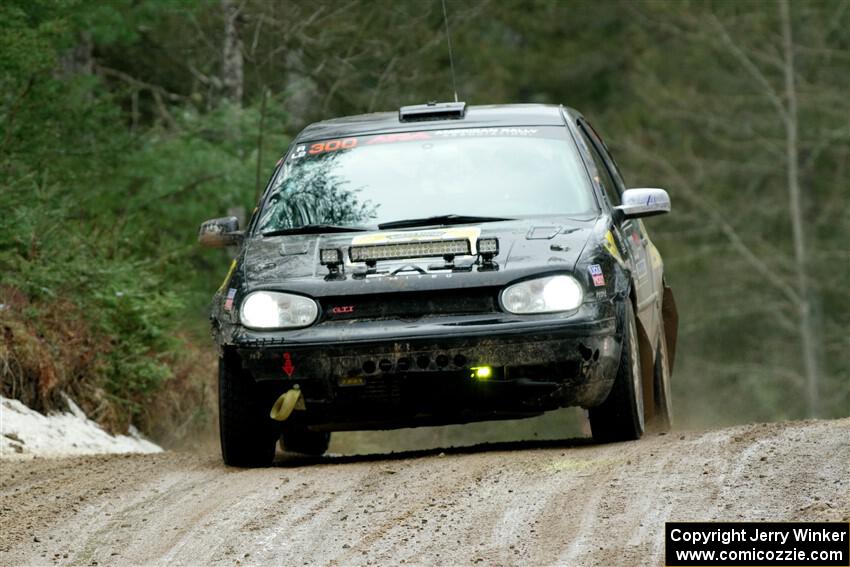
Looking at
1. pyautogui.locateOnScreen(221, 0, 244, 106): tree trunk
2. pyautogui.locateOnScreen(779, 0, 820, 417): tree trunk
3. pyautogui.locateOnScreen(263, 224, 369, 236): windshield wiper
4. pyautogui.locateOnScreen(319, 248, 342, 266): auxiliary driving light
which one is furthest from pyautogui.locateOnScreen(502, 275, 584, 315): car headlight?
pyautogui.locateOnScreen(779, 0, 820, 417): tree trunk

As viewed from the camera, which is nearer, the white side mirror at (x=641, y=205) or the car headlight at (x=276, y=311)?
the car headlight at (x=276, y=311)

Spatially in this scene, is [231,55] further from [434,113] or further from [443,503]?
[443,503]

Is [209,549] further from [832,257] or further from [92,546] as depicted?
[832,257]

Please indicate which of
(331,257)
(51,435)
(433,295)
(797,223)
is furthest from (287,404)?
(797,223)

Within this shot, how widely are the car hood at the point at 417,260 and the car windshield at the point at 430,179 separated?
25 centimetres

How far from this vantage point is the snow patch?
10.8 m

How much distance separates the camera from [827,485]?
6.55m

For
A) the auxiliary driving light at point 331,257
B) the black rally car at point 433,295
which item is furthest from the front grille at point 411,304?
the auxiliary driving light at point 331,257

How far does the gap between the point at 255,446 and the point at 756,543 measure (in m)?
3.38

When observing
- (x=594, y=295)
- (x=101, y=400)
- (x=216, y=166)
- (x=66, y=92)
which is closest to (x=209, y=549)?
(x=594, y=295)

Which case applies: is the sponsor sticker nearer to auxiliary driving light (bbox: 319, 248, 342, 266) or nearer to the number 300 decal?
auxiliary driving light (bbox: 319, 248, 342, 266)

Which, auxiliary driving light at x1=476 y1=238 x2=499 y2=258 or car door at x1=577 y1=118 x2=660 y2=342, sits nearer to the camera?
auxiliary driving light at x1=476 y1=238 x2=499 y2=258

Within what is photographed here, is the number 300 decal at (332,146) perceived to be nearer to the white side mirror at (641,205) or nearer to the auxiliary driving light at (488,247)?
the white side mirror at (641,205)

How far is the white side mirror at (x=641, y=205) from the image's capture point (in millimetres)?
8984
